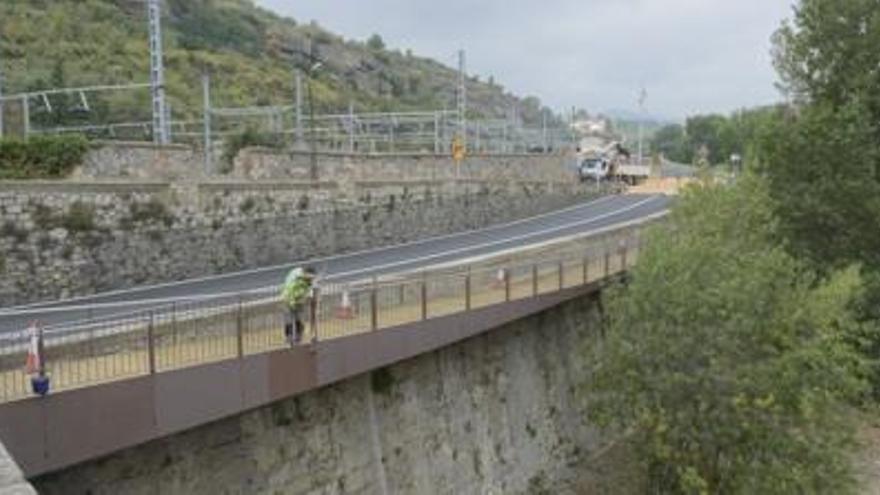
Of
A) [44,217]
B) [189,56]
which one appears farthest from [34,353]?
[189,56]

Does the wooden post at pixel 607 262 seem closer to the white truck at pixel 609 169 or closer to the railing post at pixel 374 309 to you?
the railing post at pixel 374 309

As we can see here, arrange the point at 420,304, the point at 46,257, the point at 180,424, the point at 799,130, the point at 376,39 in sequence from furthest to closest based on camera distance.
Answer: the point at 376,39
the point at 799,130
the point at 46,257
the point at 420,304
the point at 180,424

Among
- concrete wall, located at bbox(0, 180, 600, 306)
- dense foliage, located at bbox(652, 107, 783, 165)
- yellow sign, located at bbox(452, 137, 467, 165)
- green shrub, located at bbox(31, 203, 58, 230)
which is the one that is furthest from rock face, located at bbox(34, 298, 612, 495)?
dense foliage, located at bbox(652, 107, 783, 165)

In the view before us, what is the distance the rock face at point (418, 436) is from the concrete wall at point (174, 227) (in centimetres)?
839

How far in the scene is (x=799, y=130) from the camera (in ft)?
115

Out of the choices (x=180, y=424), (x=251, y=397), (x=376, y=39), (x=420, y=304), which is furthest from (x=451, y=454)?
(x=376, y=39)

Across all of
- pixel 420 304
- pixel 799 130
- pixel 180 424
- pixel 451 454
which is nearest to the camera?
pixel 180 424

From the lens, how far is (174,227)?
2709 centimetres

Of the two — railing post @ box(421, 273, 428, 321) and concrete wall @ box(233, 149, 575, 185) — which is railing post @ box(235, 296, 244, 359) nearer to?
railing post @ box(421, 273, 428, 321)

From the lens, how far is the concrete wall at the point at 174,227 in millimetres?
22812

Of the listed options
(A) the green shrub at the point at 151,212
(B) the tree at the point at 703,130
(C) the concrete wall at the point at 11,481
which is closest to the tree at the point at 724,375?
(A) the green shrub at the point at 151,212

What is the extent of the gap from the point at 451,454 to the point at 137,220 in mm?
9837

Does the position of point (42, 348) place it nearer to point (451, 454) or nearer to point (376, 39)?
point (451, 454)

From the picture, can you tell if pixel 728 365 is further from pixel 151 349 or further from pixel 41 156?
pixel 41 156
